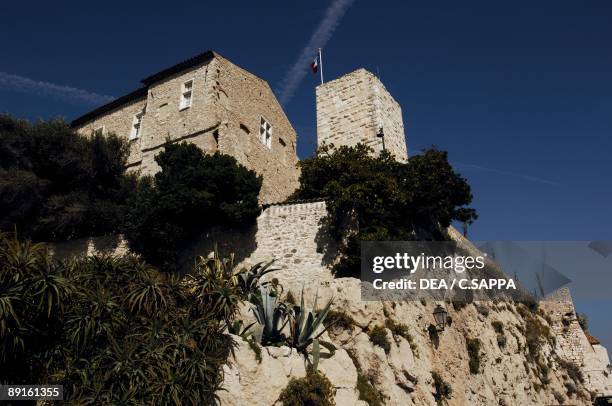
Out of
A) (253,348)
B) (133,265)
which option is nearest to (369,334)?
(253,348)

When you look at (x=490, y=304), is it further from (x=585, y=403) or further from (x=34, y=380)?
(x=34, y=380)

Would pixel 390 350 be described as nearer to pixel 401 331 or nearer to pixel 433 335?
pixel 401 331

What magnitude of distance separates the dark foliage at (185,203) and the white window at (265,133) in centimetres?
682

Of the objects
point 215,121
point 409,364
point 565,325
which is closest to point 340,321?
point 409,364

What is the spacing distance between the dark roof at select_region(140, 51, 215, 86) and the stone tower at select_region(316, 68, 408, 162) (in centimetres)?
609

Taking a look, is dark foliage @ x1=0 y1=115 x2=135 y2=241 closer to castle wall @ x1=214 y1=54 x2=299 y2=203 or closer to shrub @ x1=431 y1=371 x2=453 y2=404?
castle wall @ x1=214 y1=54 x2=299 y2=203

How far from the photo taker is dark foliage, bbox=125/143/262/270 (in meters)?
17.8

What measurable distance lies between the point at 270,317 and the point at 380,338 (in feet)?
11.6

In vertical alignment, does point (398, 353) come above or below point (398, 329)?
below

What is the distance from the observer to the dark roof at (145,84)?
949 inches

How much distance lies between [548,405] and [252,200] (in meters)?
16.1

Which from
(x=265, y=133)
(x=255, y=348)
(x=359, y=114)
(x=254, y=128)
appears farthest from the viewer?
(x=265, y=133)

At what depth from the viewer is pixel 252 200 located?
1872cm

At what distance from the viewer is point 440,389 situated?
14.4 m
